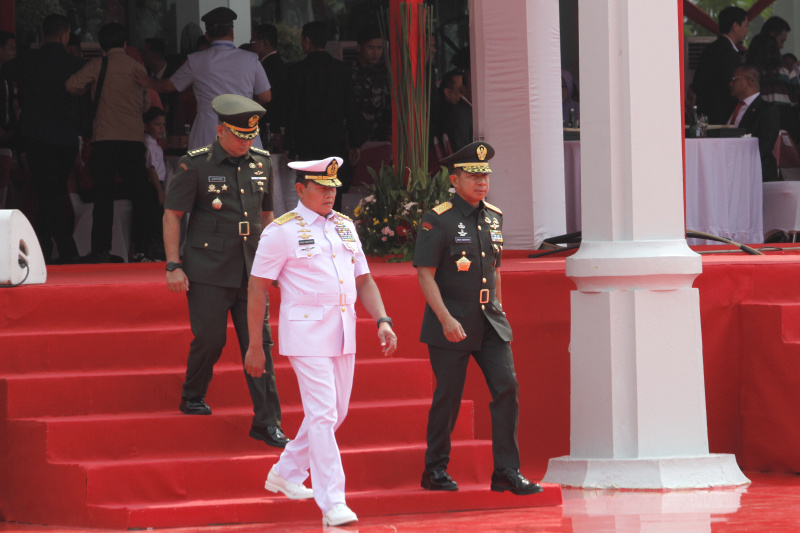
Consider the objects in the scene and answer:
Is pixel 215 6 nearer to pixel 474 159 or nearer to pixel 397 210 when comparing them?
pixel 397 210

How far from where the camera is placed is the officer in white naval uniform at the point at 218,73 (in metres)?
9.89

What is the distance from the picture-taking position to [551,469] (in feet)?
25.1

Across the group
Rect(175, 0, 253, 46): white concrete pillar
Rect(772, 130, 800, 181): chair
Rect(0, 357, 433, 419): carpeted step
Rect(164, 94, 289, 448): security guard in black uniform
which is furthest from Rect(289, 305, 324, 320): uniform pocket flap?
Rect(175, 0, 253, 46): white concrete pillar

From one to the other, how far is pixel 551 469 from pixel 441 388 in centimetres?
135

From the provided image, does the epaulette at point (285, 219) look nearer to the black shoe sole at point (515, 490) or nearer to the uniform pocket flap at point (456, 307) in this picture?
the uniform pocket flap at point (456, 307)

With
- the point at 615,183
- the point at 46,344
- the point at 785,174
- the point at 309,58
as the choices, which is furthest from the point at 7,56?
the point at 785,174

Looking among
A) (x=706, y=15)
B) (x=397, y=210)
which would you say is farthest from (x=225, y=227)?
(x=706, y=15)

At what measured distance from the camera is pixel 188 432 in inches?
268

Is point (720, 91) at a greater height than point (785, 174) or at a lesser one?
greater

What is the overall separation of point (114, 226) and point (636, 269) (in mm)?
5362

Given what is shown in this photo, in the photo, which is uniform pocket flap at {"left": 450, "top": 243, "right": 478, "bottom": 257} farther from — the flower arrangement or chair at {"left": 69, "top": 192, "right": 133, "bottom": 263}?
chair at {"left": 69, "top": 192, "right": 133, "bottom": 263}

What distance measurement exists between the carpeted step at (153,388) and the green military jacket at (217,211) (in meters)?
0.73

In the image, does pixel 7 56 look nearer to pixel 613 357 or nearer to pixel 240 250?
pixel 240 250

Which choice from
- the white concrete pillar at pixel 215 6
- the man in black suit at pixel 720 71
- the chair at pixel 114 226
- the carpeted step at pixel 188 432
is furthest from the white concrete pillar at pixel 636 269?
the white concrete pillar at pixel 215 6
